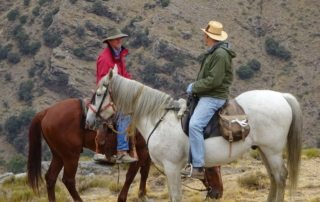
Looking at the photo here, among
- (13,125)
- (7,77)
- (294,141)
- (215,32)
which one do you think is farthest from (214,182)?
(7,77)

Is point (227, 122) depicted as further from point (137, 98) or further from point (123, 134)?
point (123, 134)

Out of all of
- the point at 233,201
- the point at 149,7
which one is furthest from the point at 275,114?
the point at 149,7

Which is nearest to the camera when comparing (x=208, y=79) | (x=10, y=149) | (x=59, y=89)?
(x=208, y=79)

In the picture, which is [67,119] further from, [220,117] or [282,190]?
[282,190]

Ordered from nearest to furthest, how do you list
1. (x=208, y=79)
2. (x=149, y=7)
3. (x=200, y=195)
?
(x=208, y=79) → (x=200, y=195) → (x=149, y=7)

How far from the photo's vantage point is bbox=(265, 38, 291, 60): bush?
251ft

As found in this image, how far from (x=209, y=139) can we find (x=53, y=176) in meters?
3.24

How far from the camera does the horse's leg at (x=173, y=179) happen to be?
26.3ft

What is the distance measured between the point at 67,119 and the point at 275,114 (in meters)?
3.42

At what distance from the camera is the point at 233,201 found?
9633mm

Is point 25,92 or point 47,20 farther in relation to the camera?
point 47,20

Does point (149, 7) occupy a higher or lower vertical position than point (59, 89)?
higher

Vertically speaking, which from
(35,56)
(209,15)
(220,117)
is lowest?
(35,56)

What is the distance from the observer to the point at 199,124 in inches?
308
